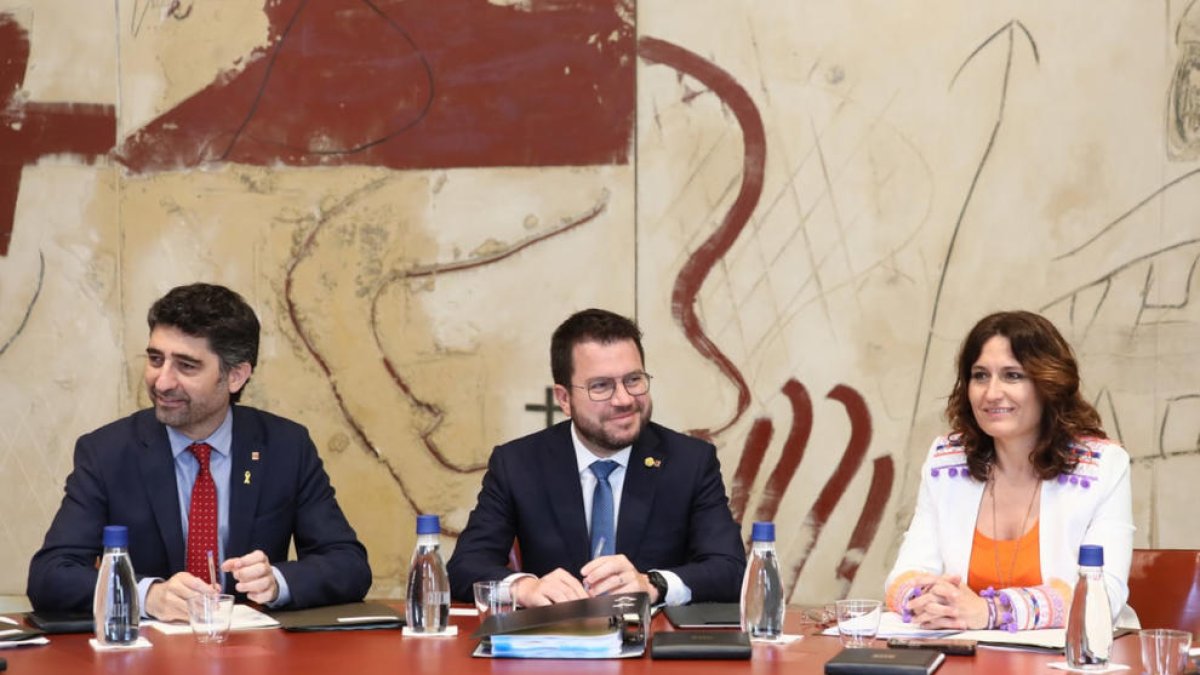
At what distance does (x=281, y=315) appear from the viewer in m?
4.70

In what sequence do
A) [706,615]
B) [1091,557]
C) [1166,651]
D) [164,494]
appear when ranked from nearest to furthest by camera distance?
[1166,651] → [1091,557] → [706,615] → [164,494]

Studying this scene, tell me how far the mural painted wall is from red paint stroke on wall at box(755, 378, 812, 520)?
0.01 m

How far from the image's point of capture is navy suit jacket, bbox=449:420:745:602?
3453mm

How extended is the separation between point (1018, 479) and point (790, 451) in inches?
50.3

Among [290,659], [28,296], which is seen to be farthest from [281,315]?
[290,659]

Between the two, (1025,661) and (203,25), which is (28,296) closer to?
(203,25)

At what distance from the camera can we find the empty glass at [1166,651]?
230 centimetres

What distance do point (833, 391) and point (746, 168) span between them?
76cm

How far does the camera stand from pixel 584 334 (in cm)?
351

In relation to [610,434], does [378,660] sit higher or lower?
lower

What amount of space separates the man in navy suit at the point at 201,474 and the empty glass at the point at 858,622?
3.80 ft

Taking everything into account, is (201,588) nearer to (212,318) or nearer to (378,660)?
(378,660)

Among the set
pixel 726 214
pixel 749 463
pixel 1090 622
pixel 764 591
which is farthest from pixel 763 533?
pixel 726 214

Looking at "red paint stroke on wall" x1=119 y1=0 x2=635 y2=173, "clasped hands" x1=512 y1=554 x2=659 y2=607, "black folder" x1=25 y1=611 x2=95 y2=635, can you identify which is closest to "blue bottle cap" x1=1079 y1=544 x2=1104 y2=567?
"clasped hands" x1=512 y1=554 x2=659 y2=607
